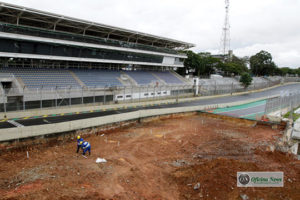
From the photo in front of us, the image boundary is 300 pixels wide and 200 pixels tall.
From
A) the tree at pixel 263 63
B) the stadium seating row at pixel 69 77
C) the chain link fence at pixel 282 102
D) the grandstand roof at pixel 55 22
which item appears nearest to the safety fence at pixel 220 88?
the stadium seating row at pixel 69 77

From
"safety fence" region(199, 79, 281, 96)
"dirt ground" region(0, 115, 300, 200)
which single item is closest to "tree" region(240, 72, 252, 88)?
"safety fence" region(199, 79, 281, 96)

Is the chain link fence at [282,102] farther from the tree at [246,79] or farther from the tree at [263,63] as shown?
the tree at [263,63]

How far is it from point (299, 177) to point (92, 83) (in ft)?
90.6

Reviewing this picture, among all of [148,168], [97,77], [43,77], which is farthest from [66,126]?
[97,77]

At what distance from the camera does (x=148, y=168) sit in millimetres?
13008

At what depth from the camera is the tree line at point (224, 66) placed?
6488cm

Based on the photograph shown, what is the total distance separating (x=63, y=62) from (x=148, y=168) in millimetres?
27280

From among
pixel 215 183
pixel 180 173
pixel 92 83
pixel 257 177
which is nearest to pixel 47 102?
pixel 92 83

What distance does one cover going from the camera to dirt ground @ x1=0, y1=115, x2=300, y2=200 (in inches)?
384

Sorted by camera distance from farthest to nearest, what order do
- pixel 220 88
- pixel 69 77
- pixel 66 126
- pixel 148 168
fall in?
pixel 220 88, pixel 69 77, pixel 66 126, pixel 148 168

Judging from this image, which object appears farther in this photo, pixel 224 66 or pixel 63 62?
pixel 224 66

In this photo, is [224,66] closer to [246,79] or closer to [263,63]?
[246,79]

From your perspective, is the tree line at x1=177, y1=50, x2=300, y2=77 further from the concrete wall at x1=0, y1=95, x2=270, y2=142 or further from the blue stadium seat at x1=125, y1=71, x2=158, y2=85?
the concrete wall at x1=0, y1=95, x2=270, y2=142

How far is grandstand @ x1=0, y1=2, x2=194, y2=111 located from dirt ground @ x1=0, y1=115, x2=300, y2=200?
7855 mm
